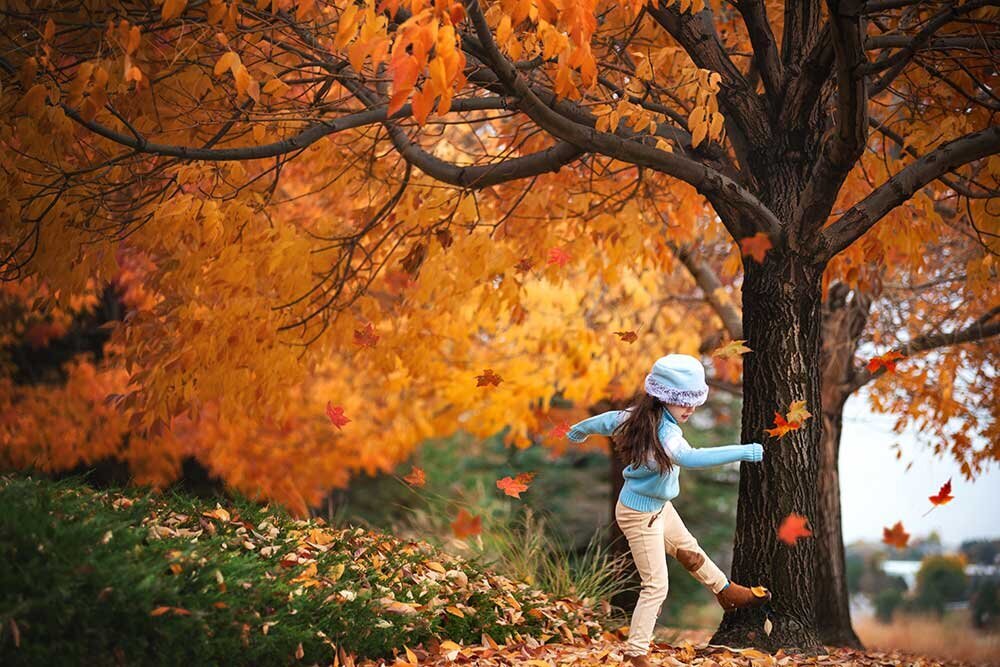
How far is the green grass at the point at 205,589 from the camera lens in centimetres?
380

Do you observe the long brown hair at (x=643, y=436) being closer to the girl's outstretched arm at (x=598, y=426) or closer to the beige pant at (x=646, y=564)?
the girl's outstretched arm at (x=598, y=426)

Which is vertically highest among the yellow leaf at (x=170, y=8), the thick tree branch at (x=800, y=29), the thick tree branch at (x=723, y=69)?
the thick tree branch at (x=800, y=29)

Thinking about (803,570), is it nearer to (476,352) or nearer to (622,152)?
(622,152)

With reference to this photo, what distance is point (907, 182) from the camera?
18.3ft

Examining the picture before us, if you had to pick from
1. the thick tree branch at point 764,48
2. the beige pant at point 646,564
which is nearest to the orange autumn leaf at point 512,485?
the beige pant at point 646,564

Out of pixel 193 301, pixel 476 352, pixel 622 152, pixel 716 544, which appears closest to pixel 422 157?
pixel 622 152

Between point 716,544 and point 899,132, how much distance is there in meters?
10.9

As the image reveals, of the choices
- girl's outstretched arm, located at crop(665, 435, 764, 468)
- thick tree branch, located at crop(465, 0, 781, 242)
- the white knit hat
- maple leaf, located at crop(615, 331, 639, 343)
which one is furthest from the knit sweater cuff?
maple leaf, located at crop(615, 331, 639, 343)

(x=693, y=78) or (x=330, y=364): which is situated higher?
(x=693, y=78)

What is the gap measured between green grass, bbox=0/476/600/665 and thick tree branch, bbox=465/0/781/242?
266 centimetres

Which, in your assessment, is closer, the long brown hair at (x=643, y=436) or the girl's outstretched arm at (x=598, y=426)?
the long brown hair at (x=643, y=436)

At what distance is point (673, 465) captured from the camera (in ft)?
16.9

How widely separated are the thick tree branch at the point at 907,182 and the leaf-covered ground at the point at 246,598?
2.41 m

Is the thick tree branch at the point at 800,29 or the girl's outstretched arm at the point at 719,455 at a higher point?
the thick tree branch at the point at 800,29
